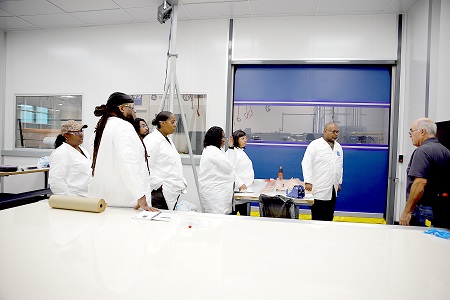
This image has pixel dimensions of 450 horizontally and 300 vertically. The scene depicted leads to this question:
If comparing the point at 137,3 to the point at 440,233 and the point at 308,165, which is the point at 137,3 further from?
the point at 440,233

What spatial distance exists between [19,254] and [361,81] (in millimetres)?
4726

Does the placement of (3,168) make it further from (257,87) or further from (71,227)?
(257,87)

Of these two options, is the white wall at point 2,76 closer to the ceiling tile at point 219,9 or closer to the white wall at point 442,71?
the ceiling tile at point 219,9

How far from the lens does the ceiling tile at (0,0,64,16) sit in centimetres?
416

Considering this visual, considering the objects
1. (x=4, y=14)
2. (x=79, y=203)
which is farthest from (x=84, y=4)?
(x=79, y=203)

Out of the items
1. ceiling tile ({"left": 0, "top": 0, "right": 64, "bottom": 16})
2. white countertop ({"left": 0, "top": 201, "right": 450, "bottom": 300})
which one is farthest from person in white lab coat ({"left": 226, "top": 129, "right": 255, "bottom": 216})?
ceiling tile ({"left": 0, "top": 0, "right": 64, "bottom": 16})

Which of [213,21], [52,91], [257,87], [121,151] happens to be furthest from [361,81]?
[52,91]

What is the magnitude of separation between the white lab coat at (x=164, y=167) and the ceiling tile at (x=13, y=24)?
166 inches

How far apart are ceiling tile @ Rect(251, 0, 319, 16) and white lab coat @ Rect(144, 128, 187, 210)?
2.71 metres

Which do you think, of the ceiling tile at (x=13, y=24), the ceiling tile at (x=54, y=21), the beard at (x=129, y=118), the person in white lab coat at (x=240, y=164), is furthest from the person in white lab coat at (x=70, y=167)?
the ceiling tile at (x=13, y=24)

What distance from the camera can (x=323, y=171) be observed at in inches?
134

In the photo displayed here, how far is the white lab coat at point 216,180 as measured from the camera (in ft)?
9.77

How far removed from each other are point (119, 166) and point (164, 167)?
863mm

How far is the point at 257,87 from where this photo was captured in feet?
15.3
